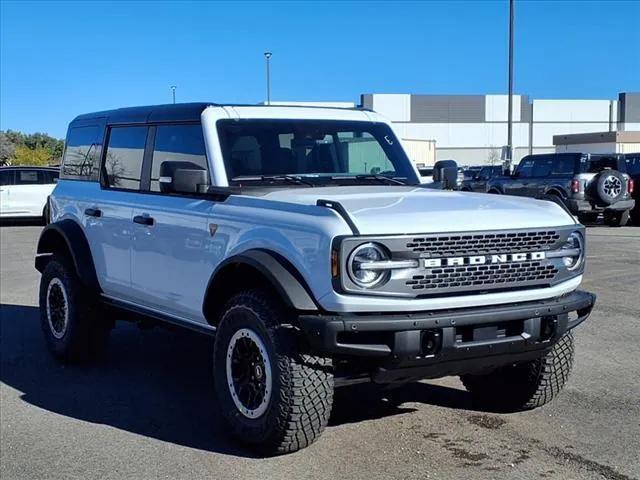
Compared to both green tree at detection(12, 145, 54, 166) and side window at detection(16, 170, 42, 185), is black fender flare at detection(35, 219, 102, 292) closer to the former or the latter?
side window at detection(16, 170, 42, 185)

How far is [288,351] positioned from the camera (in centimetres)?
435

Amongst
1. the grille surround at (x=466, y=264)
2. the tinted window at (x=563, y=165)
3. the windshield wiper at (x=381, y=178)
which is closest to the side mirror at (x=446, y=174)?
the windshield wiper at (x=381, y=178)

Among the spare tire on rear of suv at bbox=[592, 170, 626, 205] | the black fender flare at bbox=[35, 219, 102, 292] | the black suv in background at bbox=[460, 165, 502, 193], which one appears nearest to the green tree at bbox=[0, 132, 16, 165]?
the black suv in background at bbox=[460, 165, 502, 193]

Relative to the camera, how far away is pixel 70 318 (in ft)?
22.2

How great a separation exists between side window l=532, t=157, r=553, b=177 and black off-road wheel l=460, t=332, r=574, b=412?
15340 millimetres

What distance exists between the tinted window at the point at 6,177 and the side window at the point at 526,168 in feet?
45.4

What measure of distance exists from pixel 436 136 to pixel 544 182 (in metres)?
59.8

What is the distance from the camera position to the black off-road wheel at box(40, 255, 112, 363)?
6.74 metres

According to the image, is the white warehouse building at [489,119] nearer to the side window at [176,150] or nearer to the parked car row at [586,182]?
the parked car row at [586,182]

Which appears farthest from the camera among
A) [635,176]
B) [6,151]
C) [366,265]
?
[6,151]

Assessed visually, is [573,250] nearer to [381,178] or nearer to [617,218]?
[381,178]

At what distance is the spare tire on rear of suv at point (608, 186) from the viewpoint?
18438 mm

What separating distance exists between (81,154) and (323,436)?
12.1ft

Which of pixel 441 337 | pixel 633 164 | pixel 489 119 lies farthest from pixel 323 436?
pixel 489 119
